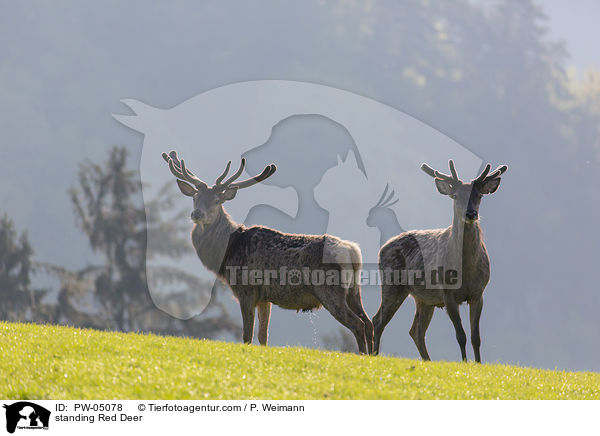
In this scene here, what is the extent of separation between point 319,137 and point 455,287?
2461 inches

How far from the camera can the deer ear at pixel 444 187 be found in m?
13.9

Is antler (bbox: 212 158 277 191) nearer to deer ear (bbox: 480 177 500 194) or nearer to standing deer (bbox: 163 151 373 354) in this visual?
standing deer (bbox: 163 151 373 354)

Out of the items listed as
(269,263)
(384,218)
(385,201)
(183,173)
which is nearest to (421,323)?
(384,218)

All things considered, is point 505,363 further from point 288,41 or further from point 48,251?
point 288,41

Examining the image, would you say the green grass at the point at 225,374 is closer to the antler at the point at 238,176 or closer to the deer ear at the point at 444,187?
the deer ear at the point at 444,187

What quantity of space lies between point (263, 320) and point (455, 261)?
3.79 m

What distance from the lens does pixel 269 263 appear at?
1365 centimetres

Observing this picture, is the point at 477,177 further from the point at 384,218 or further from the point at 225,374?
the point at 225,374

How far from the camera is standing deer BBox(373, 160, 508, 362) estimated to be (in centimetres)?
1338

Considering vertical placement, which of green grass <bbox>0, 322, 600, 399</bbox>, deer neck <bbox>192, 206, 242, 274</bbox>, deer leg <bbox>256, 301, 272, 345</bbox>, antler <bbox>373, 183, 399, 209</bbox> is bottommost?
green grass <bbox>0, 322, 600, 399</bbox>
